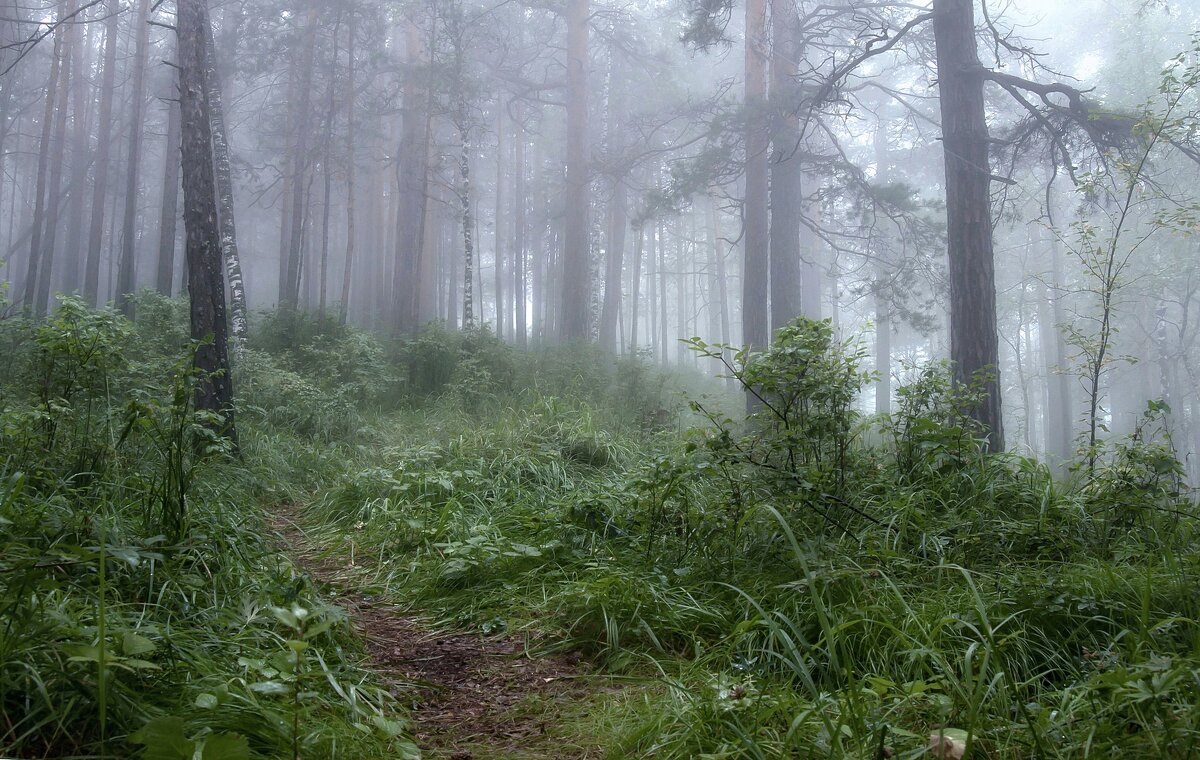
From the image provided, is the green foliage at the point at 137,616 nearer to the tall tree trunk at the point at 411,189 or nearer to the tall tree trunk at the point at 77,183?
the tall tree trunk at the point at 411,189

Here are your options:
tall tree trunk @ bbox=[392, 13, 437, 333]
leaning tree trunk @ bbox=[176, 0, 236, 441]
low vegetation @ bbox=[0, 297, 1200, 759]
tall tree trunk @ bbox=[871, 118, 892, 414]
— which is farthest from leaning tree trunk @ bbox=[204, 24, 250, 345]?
tall tree trunk @ bbox=[871, 118, 892, 414]

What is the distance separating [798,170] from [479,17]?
9.80m

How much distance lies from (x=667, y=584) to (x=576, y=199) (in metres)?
15.1

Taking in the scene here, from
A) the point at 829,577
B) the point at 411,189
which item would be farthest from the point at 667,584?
the point at 411,189

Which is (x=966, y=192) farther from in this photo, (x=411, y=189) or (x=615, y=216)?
(x=615, y=216)

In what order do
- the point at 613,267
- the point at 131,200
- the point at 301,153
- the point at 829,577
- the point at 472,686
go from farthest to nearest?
the point at 613,267
the point at 301,153
the point at 131,200
the point at 472,686
the point at 829,577

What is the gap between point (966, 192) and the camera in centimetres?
744

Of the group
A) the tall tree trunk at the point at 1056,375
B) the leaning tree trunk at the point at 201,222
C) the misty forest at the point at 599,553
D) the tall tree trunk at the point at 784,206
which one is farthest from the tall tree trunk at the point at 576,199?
the tall tree trunk at the point at 1056,375

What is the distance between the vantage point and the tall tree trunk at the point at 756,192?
12289mm

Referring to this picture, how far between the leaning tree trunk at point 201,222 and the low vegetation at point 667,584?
604 mm

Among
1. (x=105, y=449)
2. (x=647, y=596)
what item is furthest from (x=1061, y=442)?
(x=105, y=449)

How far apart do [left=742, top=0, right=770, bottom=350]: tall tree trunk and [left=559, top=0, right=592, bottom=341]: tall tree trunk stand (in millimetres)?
4734

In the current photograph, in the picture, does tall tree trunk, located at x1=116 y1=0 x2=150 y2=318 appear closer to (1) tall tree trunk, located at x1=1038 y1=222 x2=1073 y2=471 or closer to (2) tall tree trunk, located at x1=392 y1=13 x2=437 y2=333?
(2) tall tree trunk, located at x1=392 y1=13 x2=437 y2=333

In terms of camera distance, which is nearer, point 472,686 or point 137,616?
point 137,616
